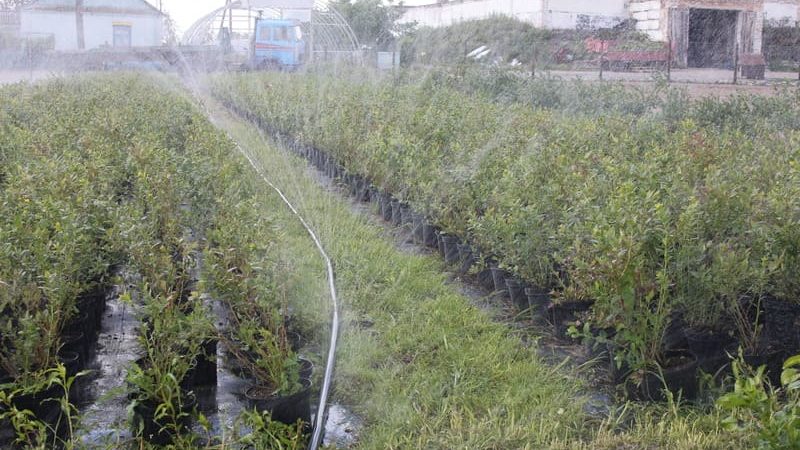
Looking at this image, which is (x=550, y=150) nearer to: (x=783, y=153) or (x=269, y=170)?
(x=783, y=153)

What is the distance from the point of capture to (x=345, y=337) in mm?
3990

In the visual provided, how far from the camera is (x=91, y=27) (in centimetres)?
2808

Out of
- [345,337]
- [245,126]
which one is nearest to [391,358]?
[345,337]

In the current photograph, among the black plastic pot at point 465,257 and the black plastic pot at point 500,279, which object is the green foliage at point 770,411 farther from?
the black plastic pot at point 465,257

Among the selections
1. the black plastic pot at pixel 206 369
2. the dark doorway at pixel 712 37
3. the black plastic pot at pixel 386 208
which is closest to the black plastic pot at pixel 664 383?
the black plastic pot at pixel 206 369

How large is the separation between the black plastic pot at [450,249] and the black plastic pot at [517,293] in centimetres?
82

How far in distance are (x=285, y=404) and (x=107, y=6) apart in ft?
92.8

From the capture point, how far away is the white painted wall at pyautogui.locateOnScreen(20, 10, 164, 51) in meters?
26.1

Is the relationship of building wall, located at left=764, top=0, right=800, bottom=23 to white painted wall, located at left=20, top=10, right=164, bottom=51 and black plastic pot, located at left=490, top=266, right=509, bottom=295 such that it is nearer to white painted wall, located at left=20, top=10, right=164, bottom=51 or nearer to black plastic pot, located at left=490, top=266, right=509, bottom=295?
black plastic pot, located at left=490, top=266, right=509, bottom=295

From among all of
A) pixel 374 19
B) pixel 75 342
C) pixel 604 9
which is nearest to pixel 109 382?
pixel 75 342

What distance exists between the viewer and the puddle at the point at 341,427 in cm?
309

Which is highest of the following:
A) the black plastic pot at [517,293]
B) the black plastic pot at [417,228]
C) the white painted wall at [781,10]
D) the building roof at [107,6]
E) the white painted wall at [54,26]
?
the building roof at [107,6]

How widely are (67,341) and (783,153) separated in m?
4.35

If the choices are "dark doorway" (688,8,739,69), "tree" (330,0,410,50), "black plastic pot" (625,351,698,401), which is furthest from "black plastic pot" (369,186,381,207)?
"tree" (330,0,410,50)
